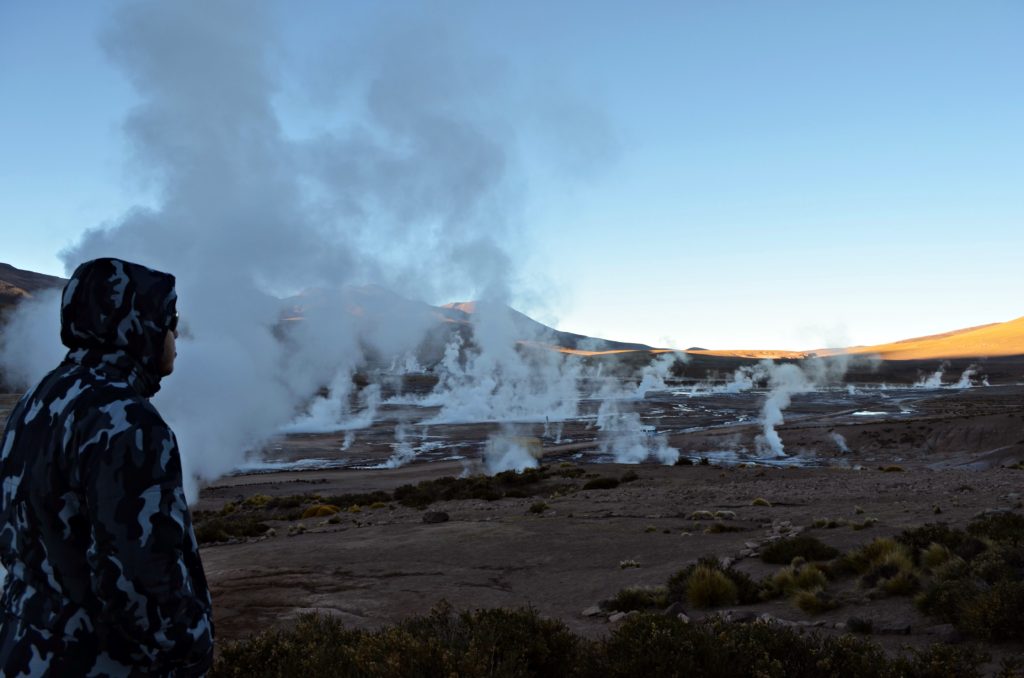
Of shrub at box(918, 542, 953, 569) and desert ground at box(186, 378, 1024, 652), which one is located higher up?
shrub at box(918, 542, 953, 569)

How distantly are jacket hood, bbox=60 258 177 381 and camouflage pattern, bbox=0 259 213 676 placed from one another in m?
0.11

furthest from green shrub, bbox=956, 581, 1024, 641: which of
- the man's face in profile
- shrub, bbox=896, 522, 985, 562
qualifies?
the man's face in profile

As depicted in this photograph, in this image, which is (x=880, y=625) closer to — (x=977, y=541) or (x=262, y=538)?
(x=977, y=541)

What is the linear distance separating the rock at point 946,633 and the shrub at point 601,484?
20.5 metres

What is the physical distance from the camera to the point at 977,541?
9.11 m

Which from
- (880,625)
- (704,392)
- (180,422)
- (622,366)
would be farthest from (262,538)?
(622,366)

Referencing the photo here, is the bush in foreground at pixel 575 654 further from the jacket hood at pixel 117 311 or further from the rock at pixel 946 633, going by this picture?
the jacket hood at pixel 117 311

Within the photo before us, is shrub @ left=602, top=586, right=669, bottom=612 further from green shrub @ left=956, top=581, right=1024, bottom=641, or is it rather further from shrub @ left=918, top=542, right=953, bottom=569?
green shrub @ left=956, top=581, right=1024, bottom=641

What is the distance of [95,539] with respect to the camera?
6.56 feet

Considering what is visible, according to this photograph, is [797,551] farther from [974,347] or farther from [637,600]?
[974,347]

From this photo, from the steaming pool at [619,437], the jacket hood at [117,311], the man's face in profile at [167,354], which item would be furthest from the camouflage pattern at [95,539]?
the steaming pool at [619,437]

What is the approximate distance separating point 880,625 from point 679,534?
26.4 feet

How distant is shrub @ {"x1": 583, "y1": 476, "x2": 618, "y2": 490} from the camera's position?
27422 mm

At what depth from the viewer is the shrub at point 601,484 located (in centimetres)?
2742
